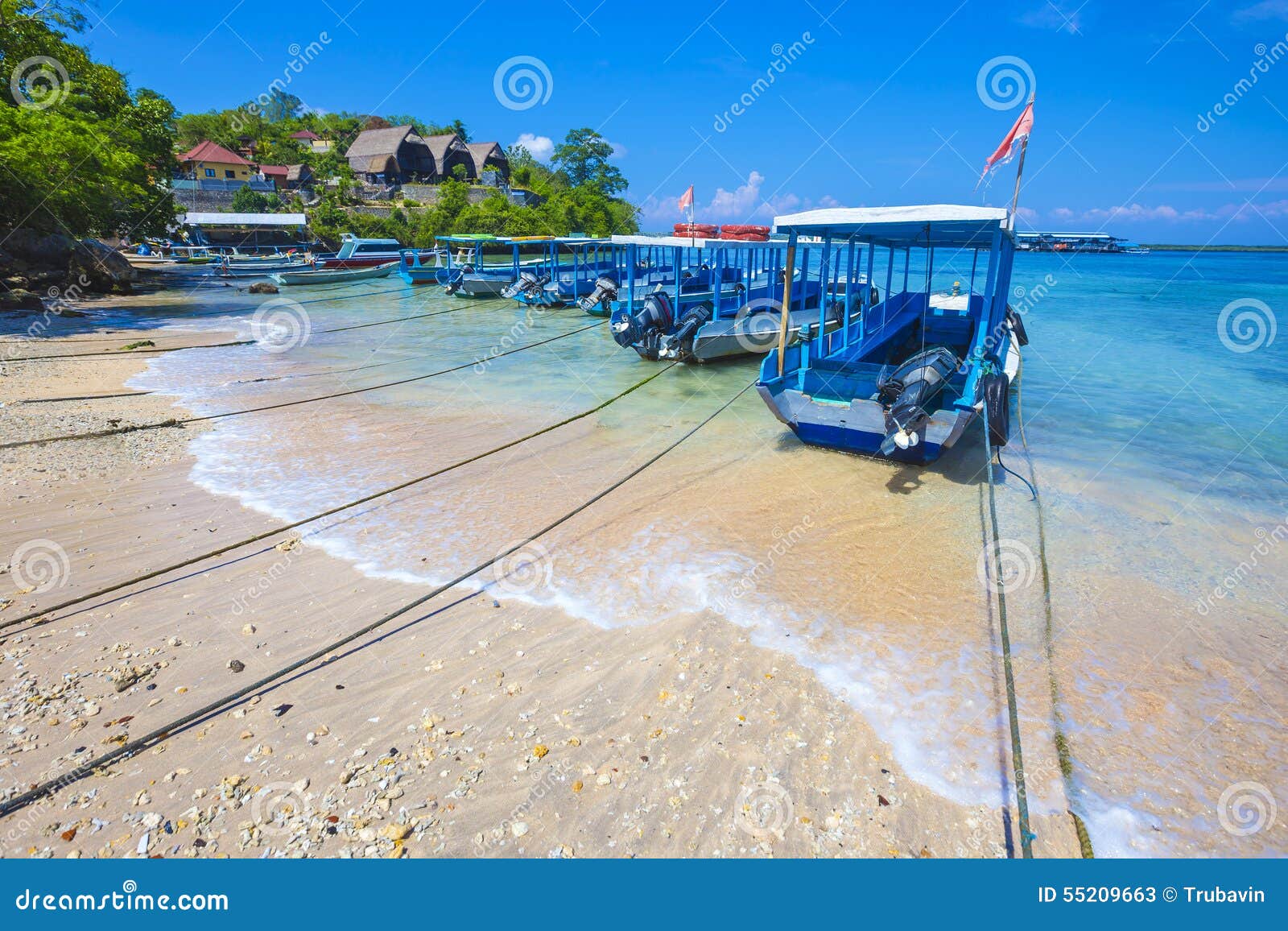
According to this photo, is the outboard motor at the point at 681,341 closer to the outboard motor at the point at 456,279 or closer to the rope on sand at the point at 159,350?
the rope on sand at the point at 159,350

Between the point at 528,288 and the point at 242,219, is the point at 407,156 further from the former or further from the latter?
the point at 528,288

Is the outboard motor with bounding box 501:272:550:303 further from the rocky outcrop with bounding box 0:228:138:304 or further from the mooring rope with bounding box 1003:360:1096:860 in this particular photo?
the mooring rope with bounding box 1003:360:1096:860

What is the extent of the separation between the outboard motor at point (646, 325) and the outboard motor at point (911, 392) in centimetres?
822

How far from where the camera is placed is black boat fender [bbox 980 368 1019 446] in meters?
8.50

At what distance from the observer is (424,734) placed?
157 inches

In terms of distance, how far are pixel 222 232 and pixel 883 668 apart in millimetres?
56071

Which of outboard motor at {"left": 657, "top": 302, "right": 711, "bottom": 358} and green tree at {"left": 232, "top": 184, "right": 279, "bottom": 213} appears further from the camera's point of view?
green tree at {"left": 232, "top": 184, "right": 279, "bottom": 213}

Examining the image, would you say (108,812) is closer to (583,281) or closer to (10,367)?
(10,367)

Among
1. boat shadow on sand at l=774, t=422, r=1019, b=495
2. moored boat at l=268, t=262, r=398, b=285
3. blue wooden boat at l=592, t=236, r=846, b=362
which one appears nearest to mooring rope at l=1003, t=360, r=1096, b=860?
boat shadow on sand at l=774, t=422, r=1019, b=495

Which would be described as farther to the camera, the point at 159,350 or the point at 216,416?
the point at 159,350

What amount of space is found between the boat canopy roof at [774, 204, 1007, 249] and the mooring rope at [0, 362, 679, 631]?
4.75 m

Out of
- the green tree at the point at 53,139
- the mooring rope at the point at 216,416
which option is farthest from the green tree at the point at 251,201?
the mooring rope at the point at 216,416

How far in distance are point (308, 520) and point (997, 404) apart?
28.7 ft

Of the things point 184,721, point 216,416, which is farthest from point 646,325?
point 184,721
